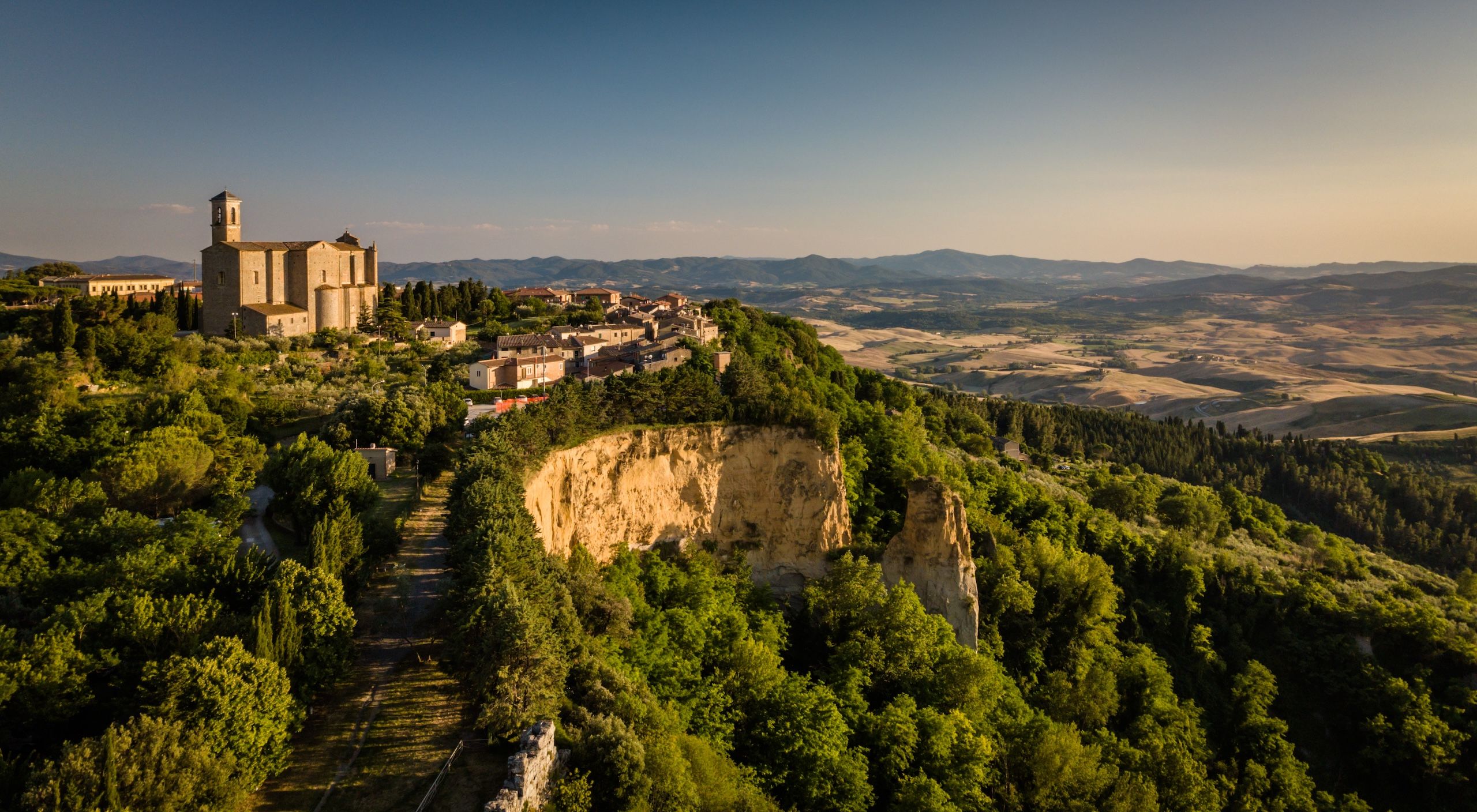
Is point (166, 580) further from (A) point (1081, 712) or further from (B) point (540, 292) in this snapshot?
(B) point (540, 292)

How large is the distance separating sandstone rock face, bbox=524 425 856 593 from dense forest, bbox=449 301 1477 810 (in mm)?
966

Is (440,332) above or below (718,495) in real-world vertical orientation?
above

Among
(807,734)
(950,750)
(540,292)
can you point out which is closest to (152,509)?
(807,734)

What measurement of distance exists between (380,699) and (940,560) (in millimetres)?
23751

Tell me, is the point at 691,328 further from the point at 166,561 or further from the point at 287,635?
the point at 287,635

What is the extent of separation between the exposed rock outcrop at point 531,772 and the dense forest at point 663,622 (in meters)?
0.46

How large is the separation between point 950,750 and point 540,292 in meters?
90.9

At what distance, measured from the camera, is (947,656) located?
98.6 feet

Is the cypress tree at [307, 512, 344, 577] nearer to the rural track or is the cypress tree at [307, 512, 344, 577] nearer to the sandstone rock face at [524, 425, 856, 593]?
the rural track

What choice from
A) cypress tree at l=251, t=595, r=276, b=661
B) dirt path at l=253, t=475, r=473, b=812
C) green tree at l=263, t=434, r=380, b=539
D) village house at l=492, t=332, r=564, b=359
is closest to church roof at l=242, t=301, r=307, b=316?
village house at l=492, t=332, r=564, b=359

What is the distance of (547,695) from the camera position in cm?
1706

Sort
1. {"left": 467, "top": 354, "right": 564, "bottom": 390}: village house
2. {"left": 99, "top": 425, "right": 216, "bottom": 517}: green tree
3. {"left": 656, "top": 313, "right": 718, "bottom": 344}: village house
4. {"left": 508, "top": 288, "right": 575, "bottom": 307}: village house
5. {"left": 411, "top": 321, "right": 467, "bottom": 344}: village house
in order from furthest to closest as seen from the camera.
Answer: {"left": 508, "top": 288, "right": 575, "bottom": 307}: village house
{"left": 411, "top": 321, "right": 467, "bottom": 344}: village house
{"left": 656, "top": 313, "right": 718, "bottom": 344}: village house
{"left": 467, "top": 354, "right": 564, "bottom": 390}: village house
{"left": 99, "top": 425, "right": 216, "bottom": 517}: green tree

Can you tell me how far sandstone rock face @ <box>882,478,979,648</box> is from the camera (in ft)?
112

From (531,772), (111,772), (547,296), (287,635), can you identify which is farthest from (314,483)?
(547,296)
